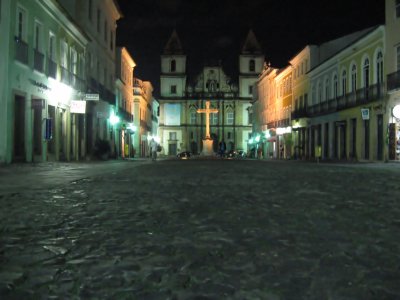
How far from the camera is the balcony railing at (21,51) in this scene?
20312 mm

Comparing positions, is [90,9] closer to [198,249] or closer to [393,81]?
[393,81]

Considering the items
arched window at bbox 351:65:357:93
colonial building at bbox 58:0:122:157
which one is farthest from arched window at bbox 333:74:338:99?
colonial building at bbox 58:0:122:157

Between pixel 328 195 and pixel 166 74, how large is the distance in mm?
99072

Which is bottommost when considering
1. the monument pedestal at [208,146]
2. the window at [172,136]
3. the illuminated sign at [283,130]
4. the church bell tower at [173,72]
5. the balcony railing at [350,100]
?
the monument pedestal at [208,146]

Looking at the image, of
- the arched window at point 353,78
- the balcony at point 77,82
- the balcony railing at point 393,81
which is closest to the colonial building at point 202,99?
the arched window at point 353,78

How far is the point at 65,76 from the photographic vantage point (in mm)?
27688

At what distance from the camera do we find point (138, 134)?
2709 inches

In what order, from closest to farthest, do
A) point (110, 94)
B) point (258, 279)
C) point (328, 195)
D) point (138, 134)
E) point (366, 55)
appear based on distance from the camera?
1. point (258, 279)
2. point (328, 195)
3. point (366, 55)
4. point (110, 94)
5. point (138, 134)

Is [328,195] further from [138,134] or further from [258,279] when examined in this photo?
[138,134]

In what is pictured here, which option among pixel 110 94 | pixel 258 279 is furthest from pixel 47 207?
pixel 110 94

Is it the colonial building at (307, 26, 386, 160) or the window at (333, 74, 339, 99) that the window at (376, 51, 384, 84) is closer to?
the colonial building at (307, 26, 386, 160)

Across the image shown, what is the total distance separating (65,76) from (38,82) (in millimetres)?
4783

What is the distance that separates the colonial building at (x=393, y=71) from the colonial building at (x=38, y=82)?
16.9 m

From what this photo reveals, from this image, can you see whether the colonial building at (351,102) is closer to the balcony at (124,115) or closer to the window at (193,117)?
the balcony at (124,115)
